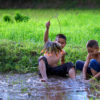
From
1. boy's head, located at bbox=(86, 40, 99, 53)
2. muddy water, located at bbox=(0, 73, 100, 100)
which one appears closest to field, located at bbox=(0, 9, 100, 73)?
muddy water, located at bbox=(0, 73, 100, 100)

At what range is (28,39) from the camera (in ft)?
24.1

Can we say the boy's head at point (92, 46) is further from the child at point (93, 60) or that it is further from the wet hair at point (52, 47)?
the wet hair at point (52, 47)

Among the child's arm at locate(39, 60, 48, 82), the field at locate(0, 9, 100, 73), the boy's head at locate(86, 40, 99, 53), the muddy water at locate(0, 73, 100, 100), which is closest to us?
the muddy water at locate(0, 73, 100, 100)

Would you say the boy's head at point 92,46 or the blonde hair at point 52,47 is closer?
the boy's head at point 92,46

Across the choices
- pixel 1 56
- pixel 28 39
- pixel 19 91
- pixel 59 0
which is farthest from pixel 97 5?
pixel 19 91

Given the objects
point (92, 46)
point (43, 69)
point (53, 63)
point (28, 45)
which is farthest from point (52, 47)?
point (28, 45)

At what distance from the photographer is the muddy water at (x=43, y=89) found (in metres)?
4.16

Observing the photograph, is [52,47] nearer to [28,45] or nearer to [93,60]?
[93,60]

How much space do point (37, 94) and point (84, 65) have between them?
4.12 feet

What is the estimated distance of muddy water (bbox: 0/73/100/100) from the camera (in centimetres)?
416

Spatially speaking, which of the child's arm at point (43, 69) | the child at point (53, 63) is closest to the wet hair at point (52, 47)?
the child at point (53, 63)

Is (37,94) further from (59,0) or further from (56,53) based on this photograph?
(59,0)

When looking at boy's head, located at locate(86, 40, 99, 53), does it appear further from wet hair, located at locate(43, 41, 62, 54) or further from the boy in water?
wet hair, located at locate(43, 41, 62, 54)

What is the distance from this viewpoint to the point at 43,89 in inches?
181
